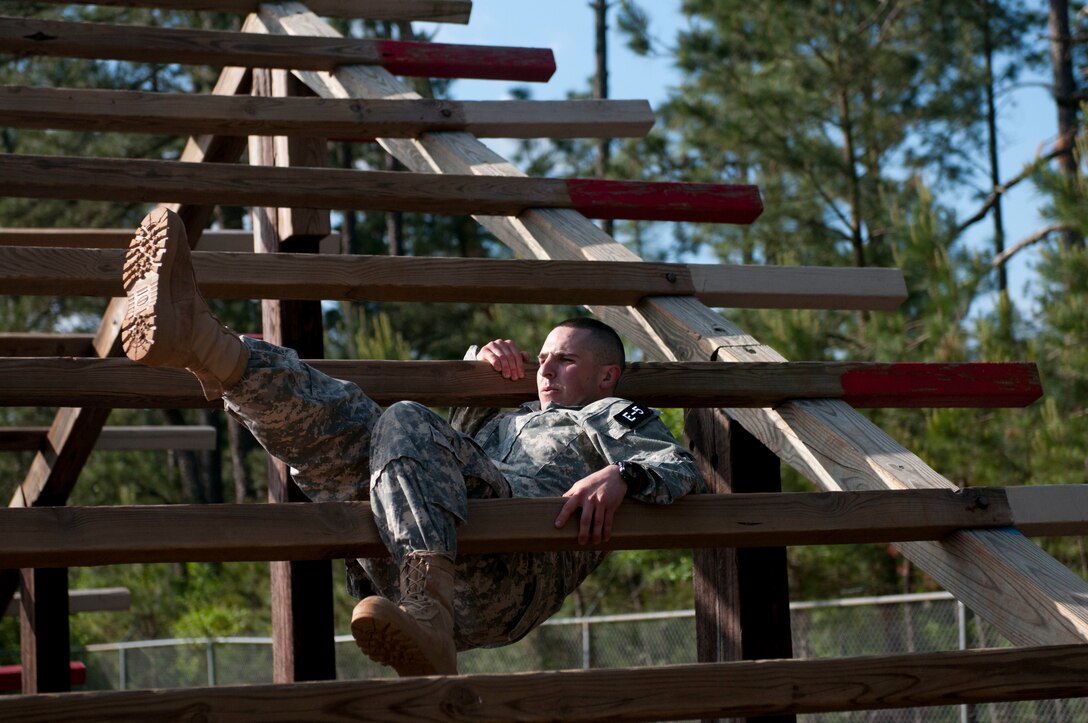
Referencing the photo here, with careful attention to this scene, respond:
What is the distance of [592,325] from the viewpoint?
3018mm

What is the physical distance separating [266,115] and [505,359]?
1.39 metres

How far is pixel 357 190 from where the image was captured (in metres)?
Answer: 3.34

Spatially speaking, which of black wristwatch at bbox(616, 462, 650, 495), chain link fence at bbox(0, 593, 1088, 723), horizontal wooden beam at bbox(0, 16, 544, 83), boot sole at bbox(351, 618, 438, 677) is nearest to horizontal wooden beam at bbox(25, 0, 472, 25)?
horizontal wooden beam at bbox(0, 16, 544, 83)

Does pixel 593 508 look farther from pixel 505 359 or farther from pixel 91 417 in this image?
A: pixel 91 417

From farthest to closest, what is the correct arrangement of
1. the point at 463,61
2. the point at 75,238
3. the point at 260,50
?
the point at 75,238, the point at 463,61, the point at 260,50

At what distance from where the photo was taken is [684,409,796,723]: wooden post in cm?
297

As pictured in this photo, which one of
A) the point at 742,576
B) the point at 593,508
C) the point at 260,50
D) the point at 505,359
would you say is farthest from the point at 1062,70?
the point at 593,508

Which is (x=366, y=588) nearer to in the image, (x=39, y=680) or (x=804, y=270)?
(x=804, y=270)

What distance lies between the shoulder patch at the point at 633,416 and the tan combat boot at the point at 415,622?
617mm

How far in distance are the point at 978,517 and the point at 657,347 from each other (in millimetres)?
964

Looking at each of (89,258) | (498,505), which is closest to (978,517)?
(498,505)

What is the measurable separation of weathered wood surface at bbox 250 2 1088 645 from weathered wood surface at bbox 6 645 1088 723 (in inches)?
8.7

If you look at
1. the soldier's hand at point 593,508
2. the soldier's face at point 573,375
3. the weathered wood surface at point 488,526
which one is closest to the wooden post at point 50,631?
the soldier's face at point 573,375

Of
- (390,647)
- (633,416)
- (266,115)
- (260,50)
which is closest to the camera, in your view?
(390,647)
